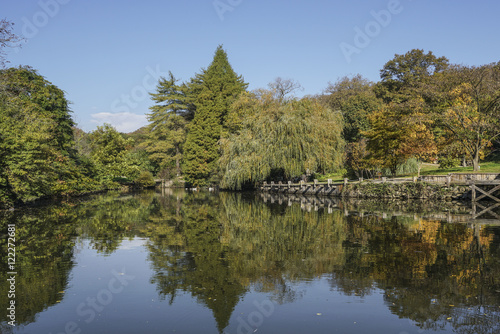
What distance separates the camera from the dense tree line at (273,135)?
1139 inches

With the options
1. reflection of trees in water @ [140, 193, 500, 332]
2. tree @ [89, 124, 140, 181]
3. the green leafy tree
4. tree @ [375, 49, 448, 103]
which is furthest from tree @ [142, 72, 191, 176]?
reflection of trees in water @ [140, 193, 500, 332]

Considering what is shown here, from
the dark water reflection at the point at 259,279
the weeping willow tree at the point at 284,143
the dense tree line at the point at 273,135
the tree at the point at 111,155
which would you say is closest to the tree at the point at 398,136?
the dense tree line at the point at 273,135

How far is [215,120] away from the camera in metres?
50.8

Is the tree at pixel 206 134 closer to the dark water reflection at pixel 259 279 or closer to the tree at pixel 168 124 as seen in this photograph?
the tree at pixel 168 124

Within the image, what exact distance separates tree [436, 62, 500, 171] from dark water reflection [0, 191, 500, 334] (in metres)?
17.3

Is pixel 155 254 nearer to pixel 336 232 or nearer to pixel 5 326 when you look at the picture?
pixel 5 326

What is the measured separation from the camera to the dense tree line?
94.9ft

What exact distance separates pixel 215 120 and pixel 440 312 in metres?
45.5

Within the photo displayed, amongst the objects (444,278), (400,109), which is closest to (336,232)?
(444,278)

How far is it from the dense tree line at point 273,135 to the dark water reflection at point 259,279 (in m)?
12.3

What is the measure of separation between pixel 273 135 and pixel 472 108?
664 inches

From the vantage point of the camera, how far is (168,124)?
59.3 meters

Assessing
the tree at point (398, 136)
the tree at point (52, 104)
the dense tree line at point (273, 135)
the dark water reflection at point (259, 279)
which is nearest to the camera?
the dark water reflection at point (259, 279)

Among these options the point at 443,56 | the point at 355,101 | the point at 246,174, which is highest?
the point at 443,56
